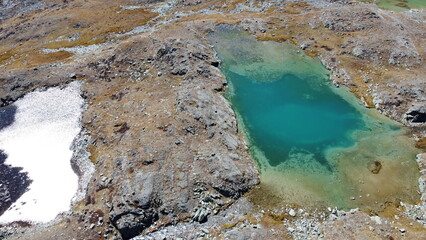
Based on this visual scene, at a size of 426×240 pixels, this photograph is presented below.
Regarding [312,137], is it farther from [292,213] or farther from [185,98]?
[185,98]

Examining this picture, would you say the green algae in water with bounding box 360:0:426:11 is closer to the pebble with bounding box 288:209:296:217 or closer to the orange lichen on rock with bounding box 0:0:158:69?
the orange lichen on rock with bounding box 0:0:158:69

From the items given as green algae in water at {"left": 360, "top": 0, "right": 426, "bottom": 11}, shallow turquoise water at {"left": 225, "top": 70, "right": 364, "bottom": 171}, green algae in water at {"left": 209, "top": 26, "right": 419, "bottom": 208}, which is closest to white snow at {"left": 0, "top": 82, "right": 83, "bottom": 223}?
green algae in water at {"left": 209, "top": 26, "right": 419, "bottom": 208}

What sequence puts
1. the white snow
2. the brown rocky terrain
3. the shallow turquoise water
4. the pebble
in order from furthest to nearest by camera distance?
the shallow turquoise water, the white snow, the pebble, the brown rocky terrain

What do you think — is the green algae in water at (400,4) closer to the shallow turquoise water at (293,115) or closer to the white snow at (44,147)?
the shallow turquoise water at (293,115)

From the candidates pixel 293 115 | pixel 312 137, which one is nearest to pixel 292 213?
pixel 312 137

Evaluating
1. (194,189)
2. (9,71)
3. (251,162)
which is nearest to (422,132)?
(251,162)

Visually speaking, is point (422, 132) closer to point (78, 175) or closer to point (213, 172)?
point (213, 172)

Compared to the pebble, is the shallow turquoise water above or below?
above
